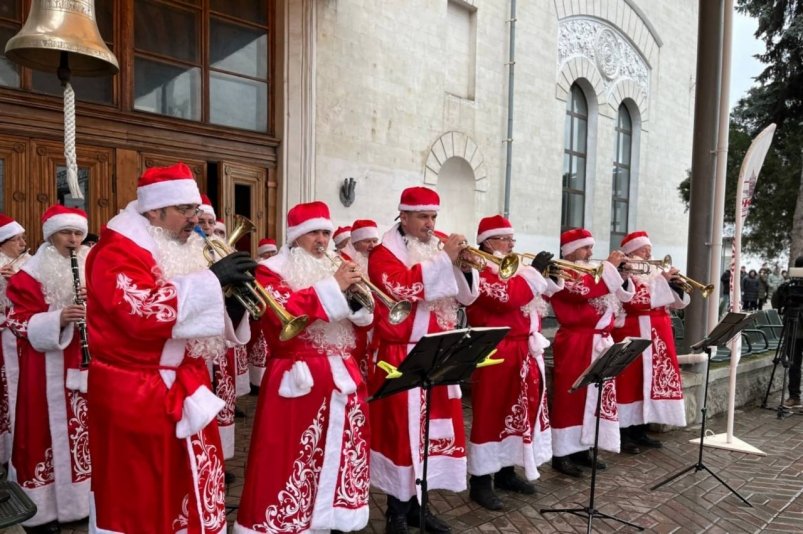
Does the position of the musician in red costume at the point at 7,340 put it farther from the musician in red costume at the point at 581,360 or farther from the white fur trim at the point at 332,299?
the musician in red costume at the point at 581,360

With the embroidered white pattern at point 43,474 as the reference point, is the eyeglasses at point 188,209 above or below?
above

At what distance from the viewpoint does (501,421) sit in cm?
477

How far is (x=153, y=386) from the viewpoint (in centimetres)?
283

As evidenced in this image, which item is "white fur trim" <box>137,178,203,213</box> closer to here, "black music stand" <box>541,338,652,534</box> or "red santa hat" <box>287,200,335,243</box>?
"red santa hat" <box>287,200,335,243</box>

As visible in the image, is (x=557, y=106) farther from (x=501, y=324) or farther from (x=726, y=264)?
(x=726, y=264)

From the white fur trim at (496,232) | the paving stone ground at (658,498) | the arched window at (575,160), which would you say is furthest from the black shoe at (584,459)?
the arched window at (575,160)

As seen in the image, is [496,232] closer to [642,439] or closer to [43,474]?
[642,439]

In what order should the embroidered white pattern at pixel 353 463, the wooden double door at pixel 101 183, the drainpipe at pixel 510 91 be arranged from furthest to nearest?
the drainpipe at pixel 510 91 → the wooden double door at pixel 101 183 → the embroidered white pattern at pixel 353 463

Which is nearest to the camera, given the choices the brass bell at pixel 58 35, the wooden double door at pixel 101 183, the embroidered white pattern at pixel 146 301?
the embroidered white pattern at pixel 146 301

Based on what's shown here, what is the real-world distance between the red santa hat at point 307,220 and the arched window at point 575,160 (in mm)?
12645

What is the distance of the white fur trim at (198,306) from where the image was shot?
2.75 meters

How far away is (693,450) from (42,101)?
8038 millimetres

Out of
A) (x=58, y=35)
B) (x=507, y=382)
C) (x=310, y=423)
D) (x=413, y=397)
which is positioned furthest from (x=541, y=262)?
(x=58, y=35)

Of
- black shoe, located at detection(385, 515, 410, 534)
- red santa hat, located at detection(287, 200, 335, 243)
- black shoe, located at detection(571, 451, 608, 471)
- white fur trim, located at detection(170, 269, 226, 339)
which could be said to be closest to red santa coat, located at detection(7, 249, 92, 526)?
red santa hat, located at detection(287, 200, 335, 243)
